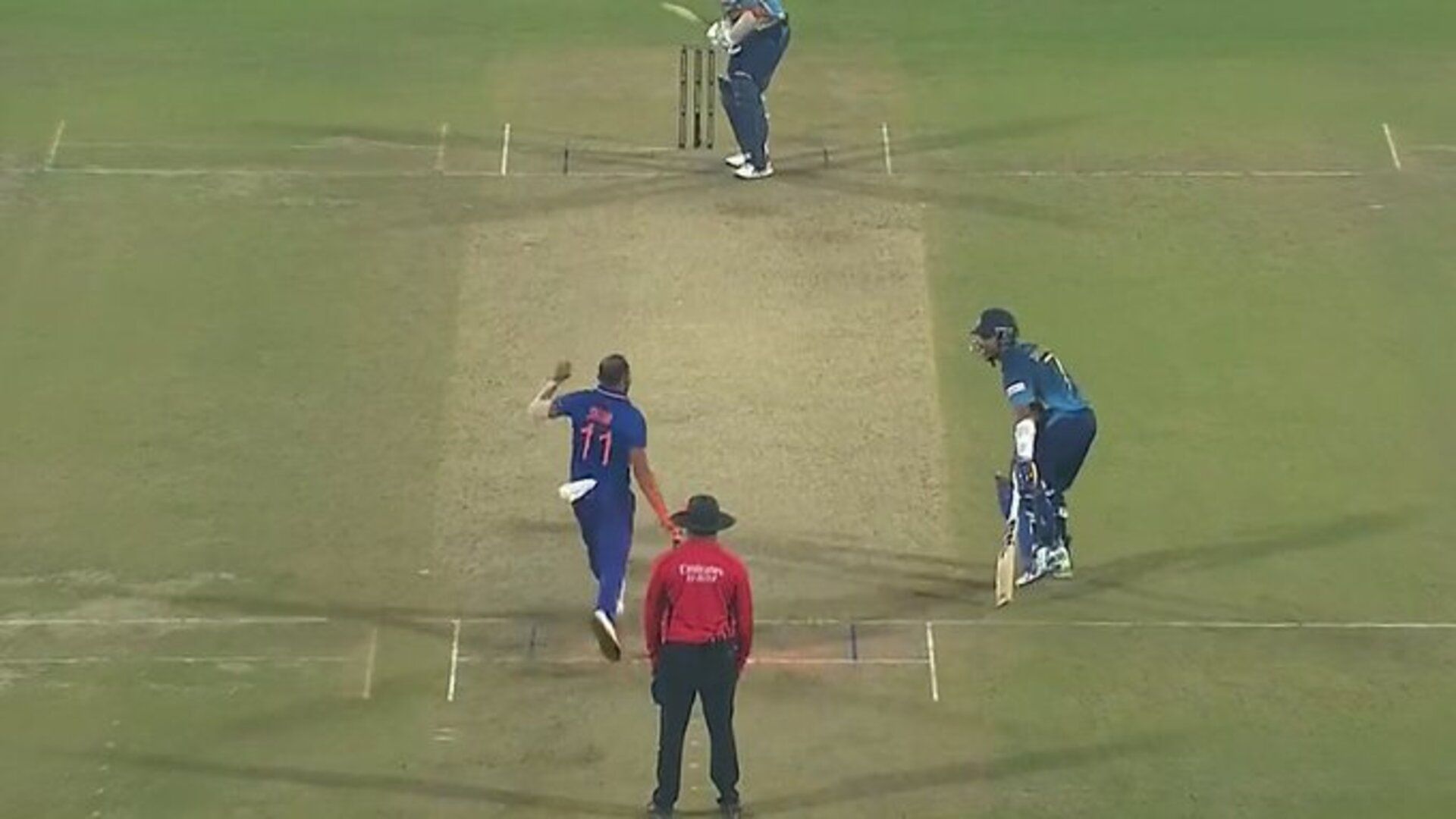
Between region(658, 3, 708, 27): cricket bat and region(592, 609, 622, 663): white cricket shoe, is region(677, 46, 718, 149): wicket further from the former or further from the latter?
region(592, 609, 622, 663): white cricket shoe

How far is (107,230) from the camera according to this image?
98.4 ft

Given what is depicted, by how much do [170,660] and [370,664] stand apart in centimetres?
134

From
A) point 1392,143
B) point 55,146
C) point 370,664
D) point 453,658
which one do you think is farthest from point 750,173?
point 370,664

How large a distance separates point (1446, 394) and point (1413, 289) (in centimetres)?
188

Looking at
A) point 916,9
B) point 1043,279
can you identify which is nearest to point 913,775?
point 1043,279

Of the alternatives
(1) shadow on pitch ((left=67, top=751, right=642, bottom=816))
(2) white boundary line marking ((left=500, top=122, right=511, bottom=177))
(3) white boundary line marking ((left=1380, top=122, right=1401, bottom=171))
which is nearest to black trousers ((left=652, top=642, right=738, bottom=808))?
(1) shadow on pitch ((left=67, top=751, right=642, bottom=816))

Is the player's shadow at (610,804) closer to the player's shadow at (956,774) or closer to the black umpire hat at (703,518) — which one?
the player's shadow at (956,774)

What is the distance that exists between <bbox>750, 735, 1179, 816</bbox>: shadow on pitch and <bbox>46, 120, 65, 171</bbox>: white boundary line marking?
38.4 feet

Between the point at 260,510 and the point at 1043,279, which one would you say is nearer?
the point at 260,510

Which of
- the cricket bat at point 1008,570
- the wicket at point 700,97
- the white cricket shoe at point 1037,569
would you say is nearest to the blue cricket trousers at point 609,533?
the cricket bat at point 1008,570

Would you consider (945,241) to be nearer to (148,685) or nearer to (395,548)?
(395,548)

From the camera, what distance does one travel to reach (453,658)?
23.9m

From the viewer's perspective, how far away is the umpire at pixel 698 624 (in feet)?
69.5

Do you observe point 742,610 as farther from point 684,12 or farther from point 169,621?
point 684,12
